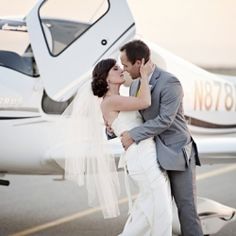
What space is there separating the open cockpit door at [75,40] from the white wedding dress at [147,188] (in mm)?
1209

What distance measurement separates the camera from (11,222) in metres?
5.93

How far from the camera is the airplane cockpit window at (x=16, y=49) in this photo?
5043 mm

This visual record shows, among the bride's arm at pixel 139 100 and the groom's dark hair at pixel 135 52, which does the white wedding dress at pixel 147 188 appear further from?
the groom's dark hair at pixel 135 52

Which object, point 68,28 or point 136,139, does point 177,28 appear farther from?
point 136,139

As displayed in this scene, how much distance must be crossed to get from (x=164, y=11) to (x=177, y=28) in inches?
20.6

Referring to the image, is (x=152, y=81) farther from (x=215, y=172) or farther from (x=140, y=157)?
(x=215, y=172)

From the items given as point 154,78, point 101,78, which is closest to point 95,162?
point 101,78

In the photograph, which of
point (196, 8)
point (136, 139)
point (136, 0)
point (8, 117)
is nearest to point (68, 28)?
point (8, 117)

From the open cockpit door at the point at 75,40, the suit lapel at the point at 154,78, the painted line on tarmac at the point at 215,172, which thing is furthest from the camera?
the painted line on tarmac at the point at 215,172

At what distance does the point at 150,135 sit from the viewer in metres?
3.65

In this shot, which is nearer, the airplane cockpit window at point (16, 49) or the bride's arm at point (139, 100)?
the bride's arm at point (139, 100)

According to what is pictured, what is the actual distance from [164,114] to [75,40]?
1532 millimetres

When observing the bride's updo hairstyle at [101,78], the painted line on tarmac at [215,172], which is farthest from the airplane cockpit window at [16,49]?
the painted line on tarmac at [215,172]

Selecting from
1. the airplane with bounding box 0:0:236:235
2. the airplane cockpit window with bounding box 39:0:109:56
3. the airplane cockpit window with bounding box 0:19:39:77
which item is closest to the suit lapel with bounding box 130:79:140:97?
the airplane with bounding box 0:0:236:235
